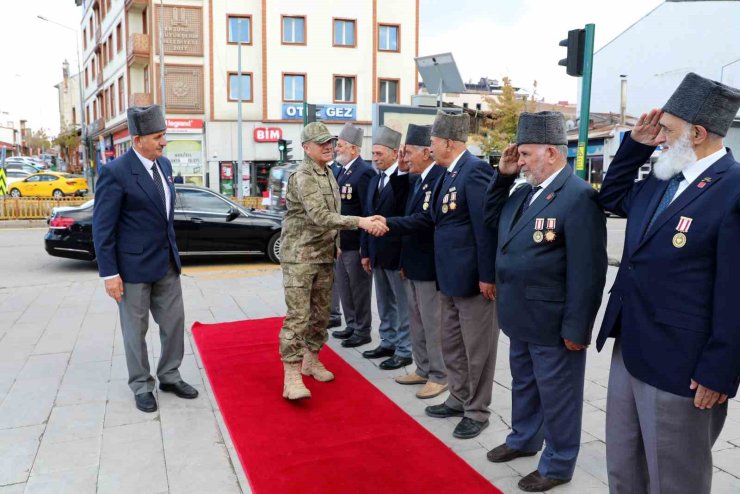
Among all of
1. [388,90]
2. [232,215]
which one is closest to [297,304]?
[232,215]

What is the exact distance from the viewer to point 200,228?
11008 millimetres

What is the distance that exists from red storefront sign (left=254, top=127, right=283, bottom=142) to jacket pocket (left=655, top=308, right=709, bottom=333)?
28.6 m

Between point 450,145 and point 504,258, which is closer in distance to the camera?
point 504,258

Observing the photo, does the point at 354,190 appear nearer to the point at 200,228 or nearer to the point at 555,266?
the point at 555,266

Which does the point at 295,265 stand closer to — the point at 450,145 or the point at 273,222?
the point at 450,145

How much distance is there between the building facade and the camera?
2966cm

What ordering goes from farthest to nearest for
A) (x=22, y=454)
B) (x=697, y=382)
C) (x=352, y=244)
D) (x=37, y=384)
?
(x=352, y=244)
(x=37, y=384)
(x=22, y=454)
(x=697, y=382)

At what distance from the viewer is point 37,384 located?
5.04 metres

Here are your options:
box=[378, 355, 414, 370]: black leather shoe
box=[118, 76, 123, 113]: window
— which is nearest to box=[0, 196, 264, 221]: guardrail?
box=[378, 355, 414, 370]: black leather shoe

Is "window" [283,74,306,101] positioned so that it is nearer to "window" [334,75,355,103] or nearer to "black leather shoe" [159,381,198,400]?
"window" [334,75,355,103]

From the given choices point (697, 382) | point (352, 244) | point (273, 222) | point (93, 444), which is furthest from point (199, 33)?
point (697, 382)

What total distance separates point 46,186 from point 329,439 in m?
28.5

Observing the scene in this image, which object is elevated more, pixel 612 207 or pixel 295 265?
pixel 612 207

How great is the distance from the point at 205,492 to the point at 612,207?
2593 millimetres
